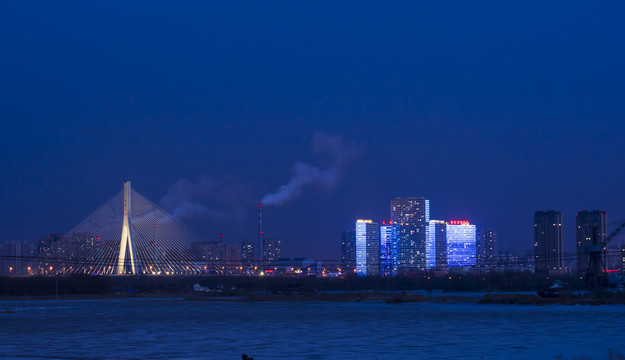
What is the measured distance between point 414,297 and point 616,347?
54.0 m

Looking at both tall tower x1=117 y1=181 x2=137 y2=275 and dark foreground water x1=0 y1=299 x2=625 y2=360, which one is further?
tall tower x1=117 y1=181 x2=137 y2=275

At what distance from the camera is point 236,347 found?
1214 inches

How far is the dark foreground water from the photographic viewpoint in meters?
28.2

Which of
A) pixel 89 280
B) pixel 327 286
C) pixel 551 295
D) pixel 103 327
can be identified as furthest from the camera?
pixel 327 286

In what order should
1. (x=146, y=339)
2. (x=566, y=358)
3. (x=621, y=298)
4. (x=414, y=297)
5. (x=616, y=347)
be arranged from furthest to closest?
1. (x=414, y=297)
2. (x=621, y=298)
3. (x=146, y=339)
4. (x=616, y=347)
5. (x=566, y=358)

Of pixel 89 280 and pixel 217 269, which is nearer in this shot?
pixel 89 280

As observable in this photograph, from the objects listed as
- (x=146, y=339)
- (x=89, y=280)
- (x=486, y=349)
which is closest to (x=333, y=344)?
(x=486, y=349)

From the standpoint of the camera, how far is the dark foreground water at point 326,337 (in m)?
28.2

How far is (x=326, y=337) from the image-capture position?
35.3m

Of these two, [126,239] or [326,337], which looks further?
[126,239]

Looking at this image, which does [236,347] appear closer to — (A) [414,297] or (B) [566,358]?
(B) [566,358]

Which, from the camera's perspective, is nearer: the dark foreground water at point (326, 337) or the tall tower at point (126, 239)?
the dark foreground water at point (326, 337)

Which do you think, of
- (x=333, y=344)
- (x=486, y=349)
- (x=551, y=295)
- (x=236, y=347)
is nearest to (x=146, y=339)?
(x=236, y=347)

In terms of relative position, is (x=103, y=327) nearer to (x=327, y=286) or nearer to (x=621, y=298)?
(x=621, y=298)
